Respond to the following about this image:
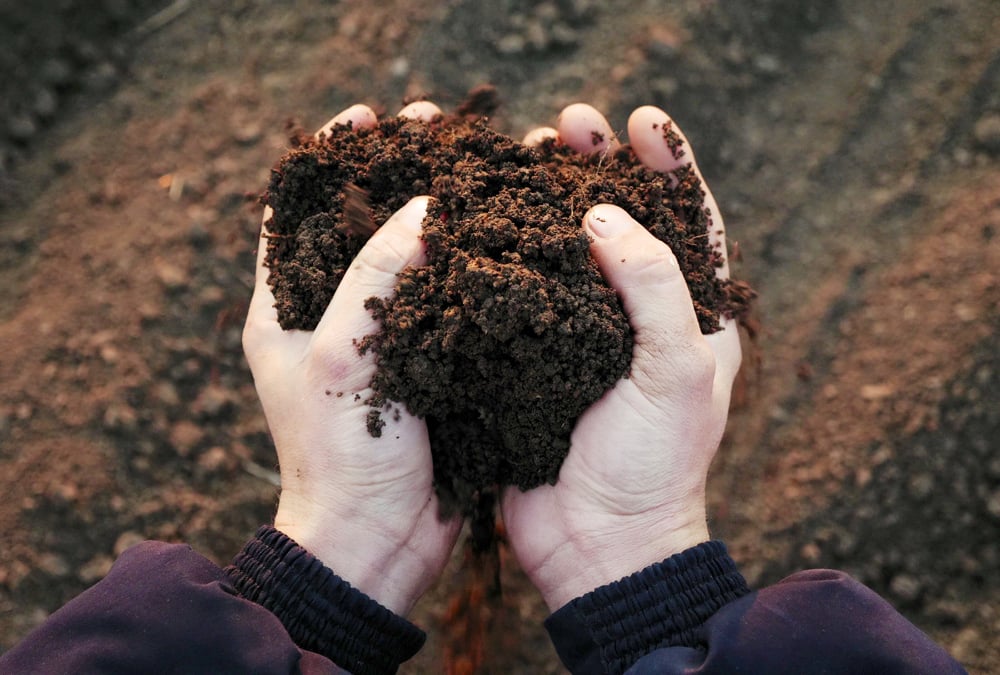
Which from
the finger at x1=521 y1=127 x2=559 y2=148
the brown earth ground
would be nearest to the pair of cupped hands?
the finger at x1=521 y1=127 x2=559 y2=148

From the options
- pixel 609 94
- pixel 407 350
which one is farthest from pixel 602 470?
pixel 609 94

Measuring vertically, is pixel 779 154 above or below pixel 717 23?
below

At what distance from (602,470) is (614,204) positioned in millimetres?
712

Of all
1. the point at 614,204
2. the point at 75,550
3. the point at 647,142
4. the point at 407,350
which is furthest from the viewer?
the point at 75,550

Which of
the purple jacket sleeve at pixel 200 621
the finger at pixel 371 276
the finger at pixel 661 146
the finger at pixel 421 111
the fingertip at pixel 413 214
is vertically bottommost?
the purple jacket sleeve at pixel 200 621

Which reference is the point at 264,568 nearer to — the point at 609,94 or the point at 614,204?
the point at 614,204

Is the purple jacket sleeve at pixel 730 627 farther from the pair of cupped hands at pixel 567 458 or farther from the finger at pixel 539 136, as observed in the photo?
the finger at pixel 539 136

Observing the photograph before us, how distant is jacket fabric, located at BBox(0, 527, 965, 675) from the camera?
5.21 feet

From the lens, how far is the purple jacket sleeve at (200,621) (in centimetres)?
159

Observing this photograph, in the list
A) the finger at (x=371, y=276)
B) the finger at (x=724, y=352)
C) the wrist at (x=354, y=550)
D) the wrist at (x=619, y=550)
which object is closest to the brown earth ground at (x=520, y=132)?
the finger at (x=724, y=352)

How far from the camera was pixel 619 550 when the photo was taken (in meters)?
1.93

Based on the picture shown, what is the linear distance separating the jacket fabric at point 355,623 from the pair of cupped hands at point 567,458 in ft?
0.33

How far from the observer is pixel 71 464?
262 centimetres

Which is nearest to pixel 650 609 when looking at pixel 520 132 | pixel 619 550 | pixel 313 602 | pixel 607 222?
pixel 619 550
